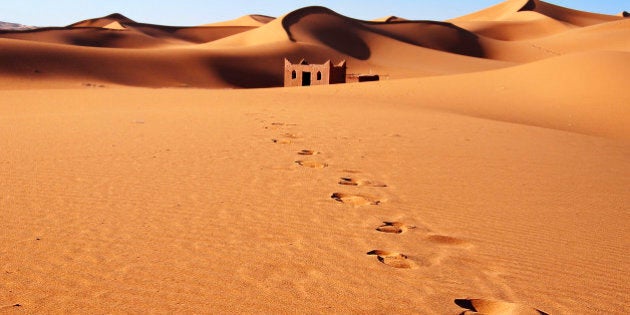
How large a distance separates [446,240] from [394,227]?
0.44 metres

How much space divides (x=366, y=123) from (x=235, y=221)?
7.31 metres

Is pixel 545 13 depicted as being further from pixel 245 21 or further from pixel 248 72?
pixel 248 72

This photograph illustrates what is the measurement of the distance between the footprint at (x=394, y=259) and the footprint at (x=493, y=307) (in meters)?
0.58

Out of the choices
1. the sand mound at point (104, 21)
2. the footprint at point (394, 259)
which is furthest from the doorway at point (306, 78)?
the sand mound at point (104, 21)

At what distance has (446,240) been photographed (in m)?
4.51

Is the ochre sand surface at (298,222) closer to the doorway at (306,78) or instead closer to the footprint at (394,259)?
the footprint at (394,259)

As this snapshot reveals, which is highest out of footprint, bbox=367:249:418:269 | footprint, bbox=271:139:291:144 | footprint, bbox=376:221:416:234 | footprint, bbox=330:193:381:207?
footprint, bbox=271:139:291:144

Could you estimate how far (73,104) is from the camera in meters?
16.4

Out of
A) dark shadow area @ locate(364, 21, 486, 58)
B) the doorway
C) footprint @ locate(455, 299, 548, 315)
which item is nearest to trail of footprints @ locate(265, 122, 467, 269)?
footprint @ locate(455, 299, 548, 315)

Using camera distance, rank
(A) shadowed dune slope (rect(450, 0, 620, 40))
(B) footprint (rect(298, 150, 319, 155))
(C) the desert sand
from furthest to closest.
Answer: (A) shadowed dune slope (rect(450, 0, 620, 40)), (B) footprint (rect(298, 150, 319, 155)), (C) the desert sand

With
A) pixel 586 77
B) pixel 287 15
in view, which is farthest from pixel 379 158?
pixel 287 15

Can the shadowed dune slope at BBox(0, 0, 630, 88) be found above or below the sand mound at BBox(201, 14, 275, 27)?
below

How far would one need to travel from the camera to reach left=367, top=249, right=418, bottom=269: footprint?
3.90m

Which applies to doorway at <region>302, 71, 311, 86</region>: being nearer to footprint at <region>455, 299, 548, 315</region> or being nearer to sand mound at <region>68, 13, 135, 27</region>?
footprint at <region>455, 299, 548, 315</region>
